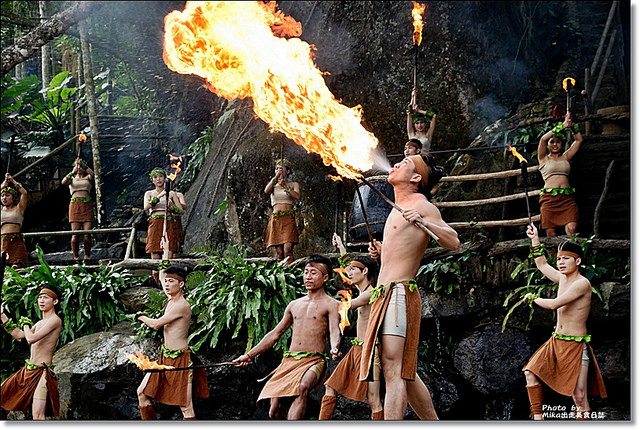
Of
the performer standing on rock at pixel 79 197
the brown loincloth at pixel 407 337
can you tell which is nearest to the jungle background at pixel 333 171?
the performer standing on rock at pixel 79 197

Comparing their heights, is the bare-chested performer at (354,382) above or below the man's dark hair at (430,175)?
below

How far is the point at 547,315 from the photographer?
18.7 ft

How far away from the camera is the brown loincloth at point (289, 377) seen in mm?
4367

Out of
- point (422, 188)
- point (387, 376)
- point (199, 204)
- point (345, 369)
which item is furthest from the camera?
point (199, 204)

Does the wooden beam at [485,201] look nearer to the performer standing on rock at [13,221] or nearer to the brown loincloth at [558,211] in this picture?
the brown loincloth at [558,211]

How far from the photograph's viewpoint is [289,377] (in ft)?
14.6

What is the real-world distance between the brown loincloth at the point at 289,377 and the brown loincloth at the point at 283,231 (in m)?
2.67

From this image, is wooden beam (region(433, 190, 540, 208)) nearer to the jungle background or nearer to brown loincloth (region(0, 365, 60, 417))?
the jungle background

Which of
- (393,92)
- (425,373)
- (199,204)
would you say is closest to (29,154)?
(199,204)

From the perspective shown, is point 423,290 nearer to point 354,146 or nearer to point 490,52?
point 354,146

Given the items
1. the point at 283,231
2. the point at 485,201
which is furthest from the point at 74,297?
the point at 485,201

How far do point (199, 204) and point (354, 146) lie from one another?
6.32 metres

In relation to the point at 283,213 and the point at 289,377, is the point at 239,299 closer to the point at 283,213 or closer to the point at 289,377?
the point at 283,213

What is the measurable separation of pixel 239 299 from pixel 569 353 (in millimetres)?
2972
